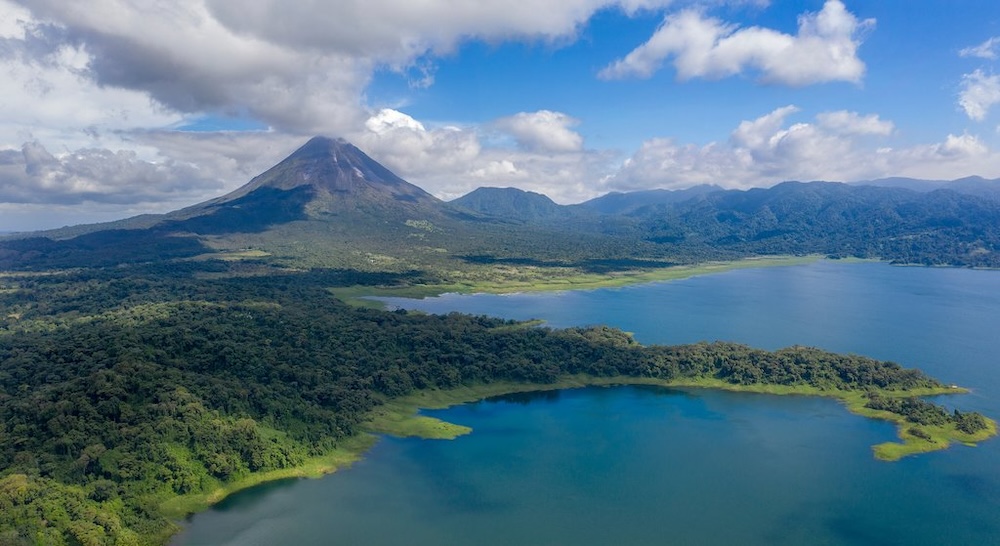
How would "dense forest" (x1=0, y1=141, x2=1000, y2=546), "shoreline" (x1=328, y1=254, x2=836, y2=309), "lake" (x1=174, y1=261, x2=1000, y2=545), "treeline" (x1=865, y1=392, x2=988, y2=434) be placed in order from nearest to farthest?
"lake" (x1=174, y1=261, x2=1000, y2=545)
"dense forest" (x1=0, y1=141, x2=1000, y2=546)
"treeline" (x1=865, y1=392, x2=988, y2=434)
"shoreline" (x1=328, y1=254, x2=836, y2=309)

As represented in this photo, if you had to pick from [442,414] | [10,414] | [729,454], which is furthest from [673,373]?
[10,414]

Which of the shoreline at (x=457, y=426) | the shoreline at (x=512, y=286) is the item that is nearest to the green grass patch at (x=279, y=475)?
the shoreline at (x=457, y=426)

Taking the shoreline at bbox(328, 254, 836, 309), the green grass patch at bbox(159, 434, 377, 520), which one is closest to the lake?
the green grass patch at bbox(159, 434, 377, 520)

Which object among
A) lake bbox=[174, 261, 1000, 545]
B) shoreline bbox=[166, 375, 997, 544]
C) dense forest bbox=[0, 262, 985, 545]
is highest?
dense forest bbox=[0, 262, 985, 545]

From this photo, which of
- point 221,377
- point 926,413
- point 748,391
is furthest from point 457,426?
point 926,413

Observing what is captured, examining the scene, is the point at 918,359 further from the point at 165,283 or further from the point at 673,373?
the point at 165,283

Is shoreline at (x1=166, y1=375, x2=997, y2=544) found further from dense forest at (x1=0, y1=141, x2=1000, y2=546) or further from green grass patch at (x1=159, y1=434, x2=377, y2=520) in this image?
dense forest at (x1=0, y1=141, x2=1000, y2=546)
